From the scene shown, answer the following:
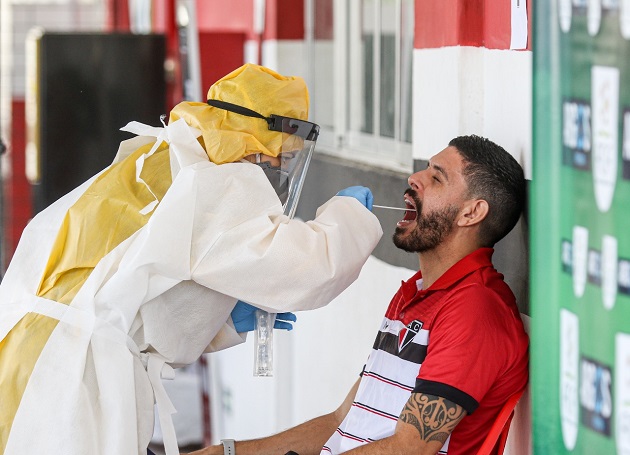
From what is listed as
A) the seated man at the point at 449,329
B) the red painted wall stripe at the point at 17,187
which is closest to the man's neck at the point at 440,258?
the seated man at the point at 449,329

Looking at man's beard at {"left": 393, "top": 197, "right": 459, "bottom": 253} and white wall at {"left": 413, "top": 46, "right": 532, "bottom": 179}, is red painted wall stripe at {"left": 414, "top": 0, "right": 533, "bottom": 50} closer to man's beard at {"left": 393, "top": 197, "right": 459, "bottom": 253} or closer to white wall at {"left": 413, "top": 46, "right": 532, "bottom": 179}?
white wall at {"left": 413, "top": 46, "right": 532, "bottom": 179}

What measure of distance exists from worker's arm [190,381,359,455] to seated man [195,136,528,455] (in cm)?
16

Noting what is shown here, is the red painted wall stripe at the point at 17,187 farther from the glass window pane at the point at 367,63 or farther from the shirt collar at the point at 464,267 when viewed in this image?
the shirt collar at the point at 464,267

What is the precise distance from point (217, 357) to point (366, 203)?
3.01m

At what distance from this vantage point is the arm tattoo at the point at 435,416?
2.01 metres

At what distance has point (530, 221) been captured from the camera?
203 centimetres

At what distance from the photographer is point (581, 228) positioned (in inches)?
68.2

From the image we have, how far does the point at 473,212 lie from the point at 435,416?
17.1 inches

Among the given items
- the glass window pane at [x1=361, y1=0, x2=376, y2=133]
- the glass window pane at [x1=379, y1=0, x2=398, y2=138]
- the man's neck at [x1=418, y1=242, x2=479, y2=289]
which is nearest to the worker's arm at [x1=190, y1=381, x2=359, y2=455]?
the man's neck at [x1=418, y1=242, x2=479, y2=289]

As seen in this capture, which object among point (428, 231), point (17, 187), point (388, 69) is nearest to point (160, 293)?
point (428, 231)

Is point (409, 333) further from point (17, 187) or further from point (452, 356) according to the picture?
point (17, 187)

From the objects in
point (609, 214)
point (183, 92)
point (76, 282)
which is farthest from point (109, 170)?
point (183, 92)

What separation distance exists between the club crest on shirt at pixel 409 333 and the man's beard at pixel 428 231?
0.16 metres

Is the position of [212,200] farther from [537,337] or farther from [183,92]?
[183,92]
